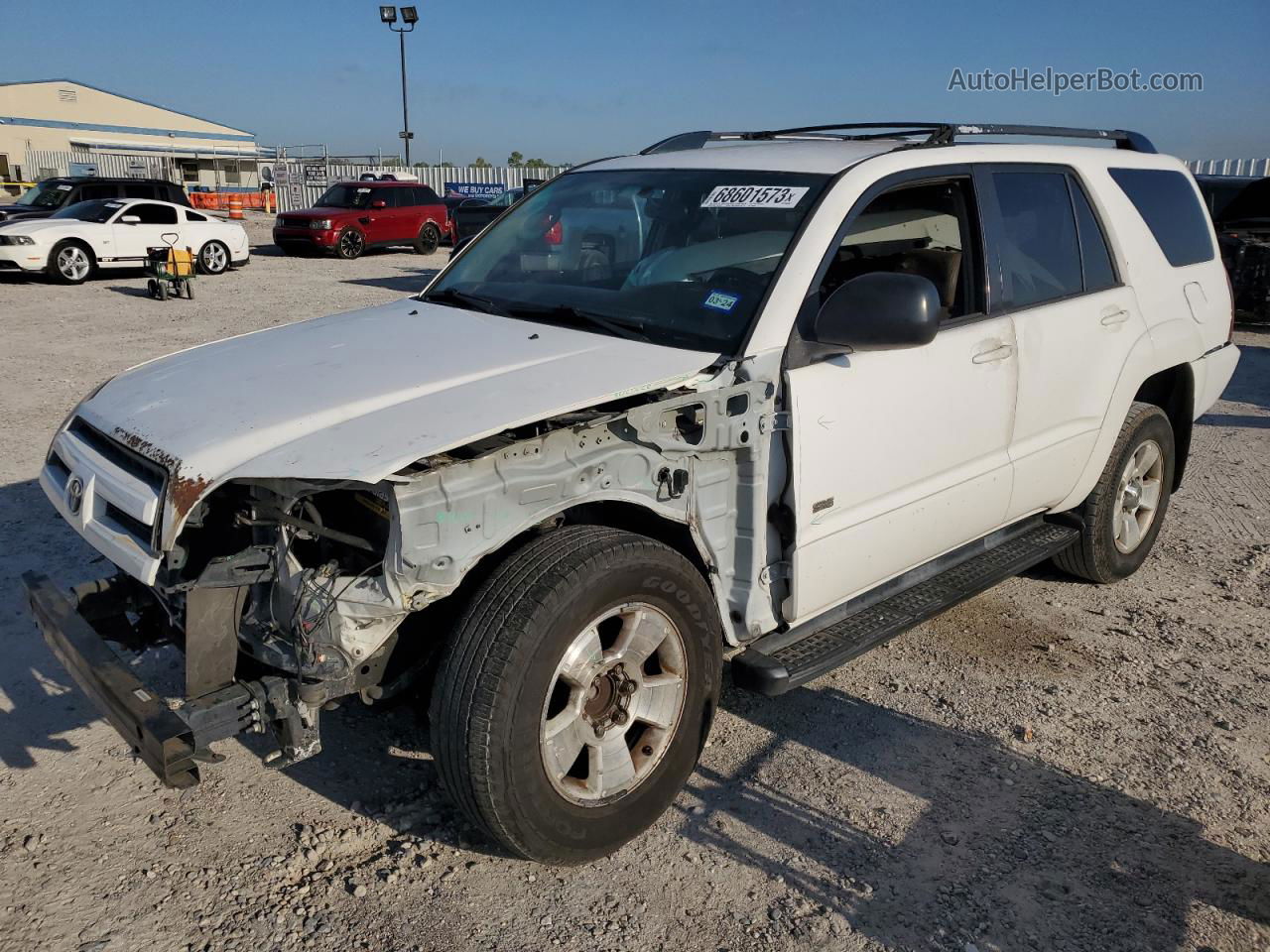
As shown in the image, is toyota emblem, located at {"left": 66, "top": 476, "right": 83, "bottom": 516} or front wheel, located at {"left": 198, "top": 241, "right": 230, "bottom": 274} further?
front wheel, located at {"left": 198, "top": 241, "right": 230, "bottom": 274}

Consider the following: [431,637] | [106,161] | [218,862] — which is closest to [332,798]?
Answer: [218,862]

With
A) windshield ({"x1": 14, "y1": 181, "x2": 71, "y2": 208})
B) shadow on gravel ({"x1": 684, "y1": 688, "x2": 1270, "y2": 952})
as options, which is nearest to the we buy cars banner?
windshield ({"x1": 14, "y1": 181, "x2": 71, "y2": 208})

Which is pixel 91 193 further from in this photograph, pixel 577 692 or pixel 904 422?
pixel 577 692

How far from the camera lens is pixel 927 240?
3.97 metres

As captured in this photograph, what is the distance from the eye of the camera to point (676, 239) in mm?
3627

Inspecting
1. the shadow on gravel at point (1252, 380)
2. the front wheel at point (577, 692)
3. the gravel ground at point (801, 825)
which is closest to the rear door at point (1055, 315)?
the gravel ground at point (801, 825)

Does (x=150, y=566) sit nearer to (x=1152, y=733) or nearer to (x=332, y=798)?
Answer: (x=332, y=798)

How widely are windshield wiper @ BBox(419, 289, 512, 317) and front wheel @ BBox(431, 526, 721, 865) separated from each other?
1218mm

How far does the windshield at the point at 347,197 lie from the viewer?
894 inches

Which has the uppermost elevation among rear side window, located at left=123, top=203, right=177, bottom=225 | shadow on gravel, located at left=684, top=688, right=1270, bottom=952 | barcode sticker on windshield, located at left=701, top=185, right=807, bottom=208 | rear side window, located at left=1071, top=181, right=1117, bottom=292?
rear side window, located at left=123, top=203, right=177, bottom=225

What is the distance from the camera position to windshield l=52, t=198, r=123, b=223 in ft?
56.0

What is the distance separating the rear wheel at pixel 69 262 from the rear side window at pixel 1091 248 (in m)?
16.7

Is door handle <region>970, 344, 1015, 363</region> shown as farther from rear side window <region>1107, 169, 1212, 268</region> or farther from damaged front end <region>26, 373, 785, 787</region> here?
rear side window <region>1107, 169, 1212, 268</region>

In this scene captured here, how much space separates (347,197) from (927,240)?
69.4ft
